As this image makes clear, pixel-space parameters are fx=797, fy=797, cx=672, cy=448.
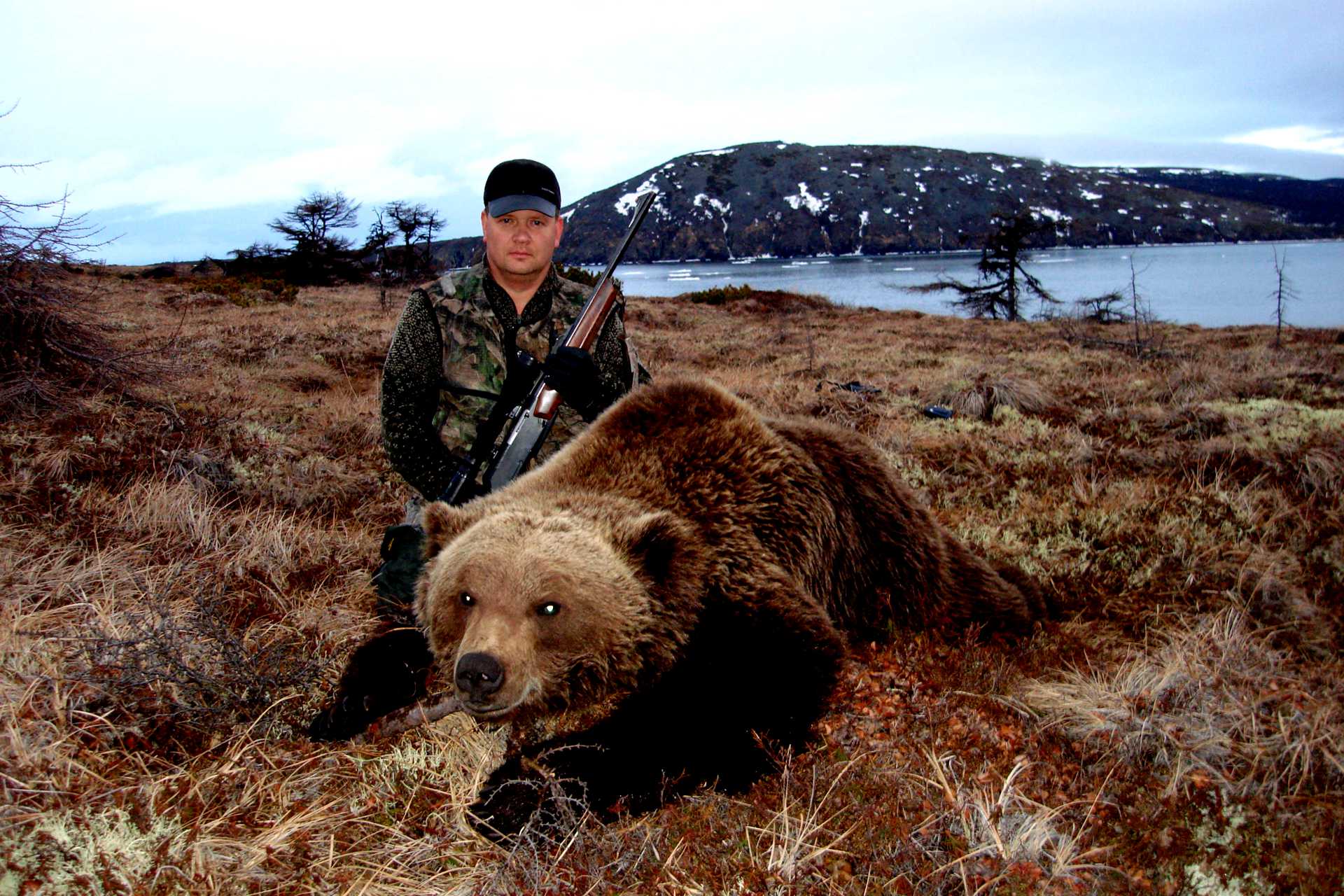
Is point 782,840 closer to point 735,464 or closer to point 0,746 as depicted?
point 735,464

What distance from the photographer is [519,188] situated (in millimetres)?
4555

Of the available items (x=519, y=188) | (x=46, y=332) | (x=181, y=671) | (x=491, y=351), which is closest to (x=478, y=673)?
(x=181, y=671)

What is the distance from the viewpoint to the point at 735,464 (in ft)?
11.2

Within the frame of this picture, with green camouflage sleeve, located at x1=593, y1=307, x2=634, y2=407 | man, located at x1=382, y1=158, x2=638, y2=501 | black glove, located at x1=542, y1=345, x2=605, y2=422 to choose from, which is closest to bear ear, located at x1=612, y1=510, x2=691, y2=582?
black glove, located at x1=542, y1=345, x2=605, y2=422

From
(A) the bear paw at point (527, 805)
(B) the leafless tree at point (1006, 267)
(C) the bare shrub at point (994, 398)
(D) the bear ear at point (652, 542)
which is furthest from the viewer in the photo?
(B) the leafless tree at point (1006, 267)

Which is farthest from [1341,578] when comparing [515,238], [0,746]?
[0,746]

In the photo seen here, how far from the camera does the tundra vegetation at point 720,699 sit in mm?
2246

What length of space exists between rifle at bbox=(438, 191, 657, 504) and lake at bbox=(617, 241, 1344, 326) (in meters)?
15.2

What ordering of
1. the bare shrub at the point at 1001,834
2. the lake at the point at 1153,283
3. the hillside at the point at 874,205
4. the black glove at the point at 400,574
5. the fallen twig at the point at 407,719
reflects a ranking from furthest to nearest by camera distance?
1. the hillside at the point at 874,205
2. the lake at the point at 1153,283
3. the black glove at the point at 400,574
4. the fallen twig at the point at 407,719
5. the bare shrub at the point at 1001,834

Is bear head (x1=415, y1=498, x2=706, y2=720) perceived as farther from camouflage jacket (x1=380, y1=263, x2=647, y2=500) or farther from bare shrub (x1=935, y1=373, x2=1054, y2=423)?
bare shrub (x1=935, y1=373, x2=1054, y2=423)

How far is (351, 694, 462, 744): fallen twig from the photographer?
9.78ft

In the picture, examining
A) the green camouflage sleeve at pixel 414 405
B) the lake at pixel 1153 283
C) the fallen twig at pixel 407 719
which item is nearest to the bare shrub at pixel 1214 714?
the fallen twig at pixel 407 719

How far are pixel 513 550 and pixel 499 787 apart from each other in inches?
30.1

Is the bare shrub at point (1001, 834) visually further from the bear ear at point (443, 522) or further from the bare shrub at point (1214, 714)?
the bear ear at point (443, 522)
